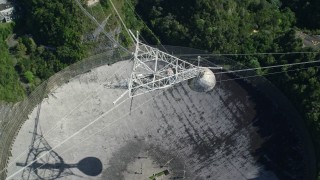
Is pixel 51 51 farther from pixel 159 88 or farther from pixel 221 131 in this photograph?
pixel 221 131

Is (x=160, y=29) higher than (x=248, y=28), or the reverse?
(x=160, y=29)

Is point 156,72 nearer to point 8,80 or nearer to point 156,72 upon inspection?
point 156,72

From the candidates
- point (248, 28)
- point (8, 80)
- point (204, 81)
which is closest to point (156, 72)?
point (204, 81)

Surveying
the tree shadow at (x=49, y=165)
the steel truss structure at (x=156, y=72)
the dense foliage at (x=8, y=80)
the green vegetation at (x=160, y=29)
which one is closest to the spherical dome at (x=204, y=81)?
the steel truss structure at (x=156, y=72)

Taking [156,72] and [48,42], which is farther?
[48,42]

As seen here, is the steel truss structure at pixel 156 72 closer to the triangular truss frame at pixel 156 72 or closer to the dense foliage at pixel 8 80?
the triangular truss frame at pixel 156 72

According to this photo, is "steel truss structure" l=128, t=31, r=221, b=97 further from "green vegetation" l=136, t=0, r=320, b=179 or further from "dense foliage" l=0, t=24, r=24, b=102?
"dense foliage" l=0, t=24, r=24, b=102
